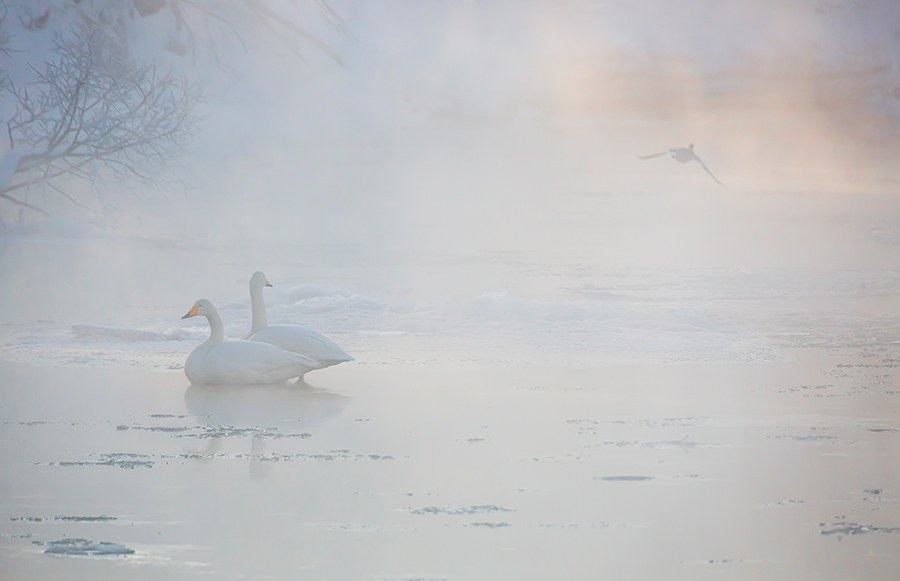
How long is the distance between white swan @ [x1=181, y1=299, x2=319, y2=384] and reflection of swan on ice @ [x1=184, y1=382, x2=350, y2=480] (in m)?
0.04

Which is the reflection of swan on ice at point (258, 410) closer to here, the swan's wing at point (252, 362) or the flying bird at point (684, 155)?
the swan's wing at point (252, 362)

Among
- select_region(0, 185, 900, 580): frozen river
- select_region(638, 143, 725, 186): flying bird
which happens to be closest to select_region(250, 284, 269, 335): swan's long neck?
select_region(0, 185, 900, 580): frozen river

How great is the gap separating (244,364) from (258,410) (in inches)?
16.0

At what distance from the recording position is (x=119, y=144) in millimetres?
10031

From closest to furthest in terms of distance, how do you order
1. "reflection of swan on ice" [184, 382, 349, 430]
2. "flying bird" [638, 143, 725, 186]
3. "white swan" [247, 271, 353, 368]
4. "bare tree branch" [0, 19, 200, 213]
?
"reflection of swan on ice" [184, 382, 349, 430] → "white swan" [247, 271, 353, 368] → "bare tree branch" [0, 19, 200, 213] → "flying bird" [638, 143, 725, 186]

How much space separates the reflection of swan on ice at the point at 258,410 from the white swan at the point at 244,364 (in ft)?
0.14

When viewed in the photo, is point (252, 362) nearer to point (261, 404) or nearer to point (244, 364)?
point (244, 364)

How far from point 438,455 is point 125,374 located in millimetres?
1929

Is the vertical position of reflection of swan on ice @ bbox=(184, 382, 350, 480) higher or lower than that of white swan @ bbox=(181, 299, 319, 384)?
lower

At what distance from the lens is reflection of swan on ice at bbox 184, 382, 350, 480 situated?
4.52m

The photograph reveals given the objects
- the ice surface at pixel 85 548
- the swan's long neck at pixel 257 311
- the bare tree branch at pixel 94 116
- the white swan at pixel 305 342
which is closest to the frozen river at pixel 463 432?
the ice surface at pixel 85 548

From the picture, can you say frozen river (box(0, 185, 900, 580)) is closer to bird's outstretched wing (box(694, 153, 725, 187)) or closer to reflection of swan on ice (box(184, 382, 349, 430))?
reflection of swan on ice (box(184, 382, 349, 430))

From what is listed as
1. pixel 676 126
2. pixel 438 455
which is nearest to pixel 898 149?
pixel 676 126

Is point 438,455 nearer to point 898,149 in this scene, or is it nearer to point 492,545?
point 492,545
